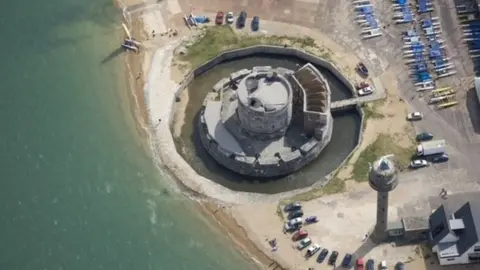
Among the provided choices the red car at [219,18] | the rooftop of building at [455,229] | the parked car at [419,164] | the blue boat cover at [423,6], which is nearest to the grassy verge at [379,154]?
the parked car at [419,164]

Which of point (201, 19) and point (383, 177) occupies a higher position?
point (201, 19)

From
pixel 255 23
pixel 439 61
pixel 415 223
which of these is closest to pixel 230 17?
pixel 255 23

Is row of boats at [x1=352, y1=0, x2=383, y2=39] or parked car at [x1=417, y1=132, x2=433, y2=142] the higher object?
row of boats at [x1=352, y1=0, x2=383, y2=39]

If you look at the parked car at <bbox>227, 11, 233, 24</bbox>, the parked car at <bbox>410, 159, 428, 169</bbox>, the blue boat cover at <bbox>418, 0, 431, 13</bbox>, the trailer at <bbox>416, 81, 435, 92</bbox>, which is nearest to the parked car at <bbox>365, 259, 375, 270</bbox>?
the parked car at <bbox>410, 159, 428, 169</bbox>

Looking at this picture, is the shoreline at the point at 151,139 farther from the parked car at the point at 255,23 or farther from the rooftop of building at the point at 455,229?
the rooftop of building at the point at 455,229

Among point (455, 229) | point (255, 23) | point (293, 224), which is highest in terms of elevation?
point (255, 23)

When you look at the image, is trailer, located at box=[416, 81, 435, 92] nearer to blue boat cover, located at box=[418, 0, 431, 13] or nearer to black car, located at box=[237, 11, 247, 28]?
blue boat cover, located at box=[418, 0, 431, 13]

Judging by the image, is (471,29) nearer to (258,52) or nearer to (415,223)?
(258,52)
